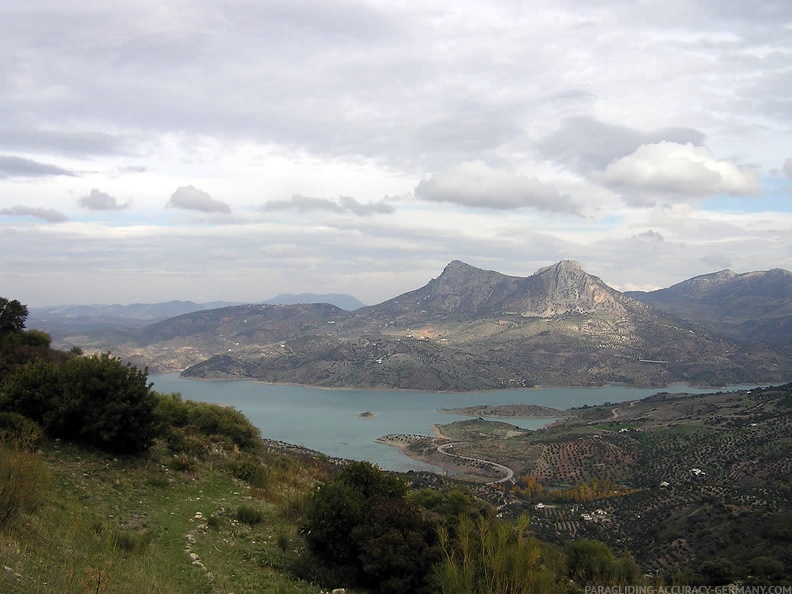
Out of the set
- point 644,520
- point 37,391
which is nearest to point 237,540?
point 37,391

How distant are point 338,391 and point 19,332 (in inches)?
6845

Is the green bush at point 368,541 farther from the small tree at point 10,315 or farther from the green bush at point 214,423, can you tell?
the small tree at point 10,315

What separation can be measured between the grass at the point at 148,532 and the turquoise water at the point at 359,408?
74.0m

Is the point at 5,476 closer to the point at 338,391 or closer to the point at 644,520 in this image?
the point at 644,520

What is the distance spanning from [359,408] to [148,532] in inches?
6127

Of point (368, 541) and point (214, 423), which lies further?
point (214, 423)

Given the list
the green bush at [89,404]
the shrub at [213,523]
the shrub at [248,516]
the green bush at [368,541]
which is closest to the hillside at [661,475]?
the green bush at [368,541]

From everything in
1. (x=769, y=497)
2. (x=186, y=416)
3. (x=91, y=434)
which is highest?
(x=91, y=434)

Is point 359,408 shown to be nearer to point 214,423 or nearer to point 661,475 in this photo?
point 661,475

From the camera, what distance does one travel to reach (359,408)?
16375cm

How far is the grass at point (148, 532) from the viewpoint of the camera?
24.9ft

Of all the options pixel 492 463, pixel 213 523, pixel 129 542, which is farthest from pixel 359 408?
pixel 129 542

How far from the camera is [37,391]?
50.1 feet

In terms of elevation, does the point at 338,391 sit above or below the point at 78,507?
below
